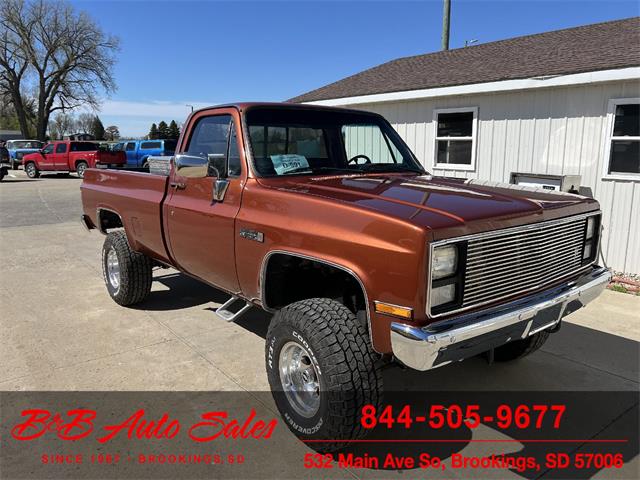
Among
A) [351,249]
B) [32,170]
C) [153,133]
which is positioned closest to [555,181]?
[351,249]

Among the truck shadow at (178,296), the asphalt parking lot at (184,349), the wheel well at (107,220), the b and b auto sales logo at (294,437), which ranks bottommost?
the b and b auto sales logo at (294,437)

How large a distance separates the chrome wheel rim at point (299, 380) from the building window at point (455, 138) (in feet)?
22.6

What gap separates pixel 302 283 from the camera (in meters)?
3.43

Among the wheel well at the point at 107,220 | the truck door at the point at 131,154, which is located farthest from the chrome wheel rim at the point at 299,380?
the truck door at the point at 131,154

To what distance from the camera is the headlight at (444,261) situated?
7.90ft

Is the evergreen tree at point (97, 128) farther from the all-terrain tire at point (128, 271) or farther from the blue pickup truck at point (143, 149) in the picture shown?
the all-terrain tire at point (128, 271)

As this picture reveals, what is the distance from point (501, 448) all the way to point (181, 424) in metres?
1.99

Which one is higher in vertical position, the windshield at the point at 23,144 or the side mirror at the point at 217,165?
the windshield at the point at 23,144

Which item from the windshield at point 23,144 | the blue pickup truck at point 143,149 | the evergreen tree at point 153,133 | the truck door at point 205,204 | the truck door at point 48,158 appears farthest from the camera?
the evergreen tree at point 153,133

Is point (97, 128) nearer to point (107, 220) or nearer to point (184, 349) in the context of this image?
point (107, 220)

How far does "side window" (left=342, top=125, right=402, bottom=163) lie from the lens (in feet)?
14.0

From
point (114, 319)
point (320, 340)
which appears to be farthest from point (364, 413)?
point (114, 319)

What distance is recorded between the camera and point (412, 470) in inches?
108

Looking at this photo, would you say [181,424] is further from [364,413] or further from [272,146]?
[272,146]
